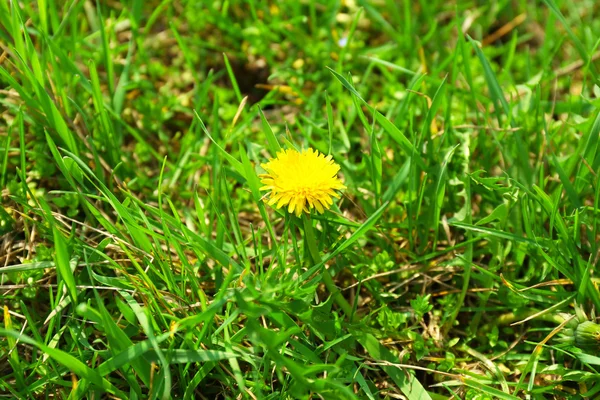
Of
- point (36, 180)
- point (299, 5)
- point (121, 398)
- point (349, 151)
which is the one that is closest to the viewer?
point (121, 398)

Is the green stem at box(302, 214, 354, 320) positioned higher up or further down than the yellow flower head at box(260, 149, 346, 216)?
further down

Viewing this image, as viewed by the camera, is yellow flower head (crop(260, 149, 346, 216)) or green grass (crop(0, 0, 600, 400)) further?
green grass (crop(0, 0, 600, 400))

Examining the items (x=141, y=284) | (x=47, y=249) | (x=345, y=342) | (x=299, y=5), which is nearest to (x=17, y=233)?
(x=47, y=249)

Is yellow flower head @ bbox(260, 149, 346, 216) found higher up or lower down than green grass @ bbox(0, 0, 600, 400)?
higher up

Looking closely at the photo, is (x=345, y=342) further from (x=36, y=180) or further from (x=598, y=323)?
(x=36, y=180)
